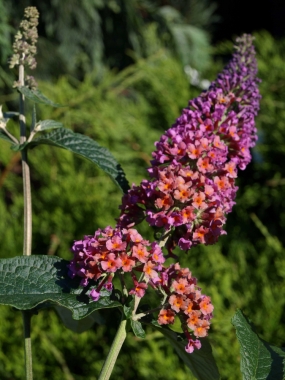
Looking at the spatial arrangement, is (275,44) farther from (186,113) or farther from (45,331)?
(186,113)

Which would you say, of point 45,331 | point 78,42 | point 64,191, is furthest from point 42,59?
point 45,331

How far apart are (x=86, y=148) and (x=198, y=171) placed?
192 mm

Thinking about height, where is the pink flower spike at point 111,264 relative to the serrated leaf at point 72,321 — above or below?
above

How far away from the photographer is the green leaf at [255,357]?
0.56m

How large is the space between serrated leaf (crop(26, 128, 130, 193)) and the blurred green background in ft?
2.92

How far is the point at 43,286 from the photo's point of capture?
0.61m

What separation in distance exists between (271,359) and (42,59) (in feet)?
8.67

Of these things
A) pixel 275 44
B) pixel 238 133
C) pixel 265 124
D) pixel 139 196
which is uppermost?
pixel 275 44

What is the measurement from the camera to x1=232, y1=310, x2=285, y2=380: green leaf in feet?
1.84

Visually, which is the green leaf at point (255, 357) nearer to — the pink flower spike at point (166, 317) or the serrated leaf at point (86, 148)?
the pink flower spike at point (166, 317)

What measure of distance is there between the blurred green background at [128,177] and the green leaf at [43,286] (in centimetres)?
93

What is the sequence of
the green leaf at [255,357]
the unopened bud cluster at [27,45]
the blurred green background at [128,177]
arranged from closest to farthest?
the green leaf at [255,357]
the unopened bud cluster at [27,45]
the blurred green background at [128,177]

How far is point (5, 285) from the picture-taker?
1.96 feet

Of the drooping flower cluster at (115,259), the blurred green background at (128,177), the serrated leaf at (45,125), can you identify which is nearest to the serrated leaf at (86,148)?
the serrated leaf at (45,125)
